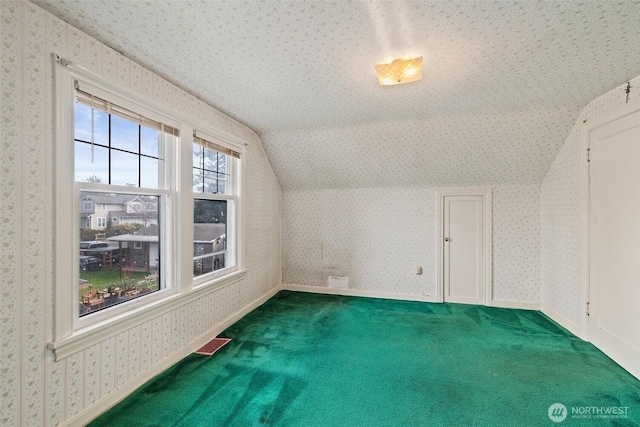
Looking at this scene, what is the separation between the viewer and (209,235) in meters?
2.96

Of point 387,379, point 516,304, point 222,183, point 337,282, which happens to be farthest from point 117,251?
point 516,304

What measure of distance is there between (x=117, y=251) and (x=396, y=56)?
2438mm

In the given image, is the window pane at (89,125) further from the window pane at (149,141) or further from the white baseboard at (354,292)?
the white baseboard at (354,292)

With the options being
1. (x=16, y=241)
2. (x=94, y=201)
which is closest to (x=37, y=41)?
(x=94, y=201)

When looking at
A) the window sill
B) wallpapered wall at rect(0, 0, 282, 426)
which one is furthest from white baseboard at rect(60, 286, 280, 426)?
the window sill

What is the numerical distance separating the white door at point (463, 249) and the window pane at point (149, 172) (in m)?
3.57

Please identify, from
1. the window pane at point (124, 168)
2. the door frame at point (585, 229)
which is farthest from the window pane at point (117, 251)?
the door frame at point (585, 229)

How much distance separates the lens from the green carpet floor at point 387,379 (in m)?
1.74

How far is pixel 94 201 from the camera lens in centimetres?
184

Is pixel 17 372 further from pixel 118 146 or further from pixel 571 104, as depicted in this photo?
pixel 571 104

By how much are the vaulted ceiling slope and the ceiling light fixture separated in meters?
0.07

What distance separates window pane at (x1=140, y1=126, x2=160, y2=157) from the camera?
2178 millimetres

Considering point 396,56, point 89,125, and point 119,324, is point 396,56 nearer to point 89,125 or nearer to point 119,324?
point 89,125

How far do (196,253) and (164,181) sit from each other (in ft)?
2.64
